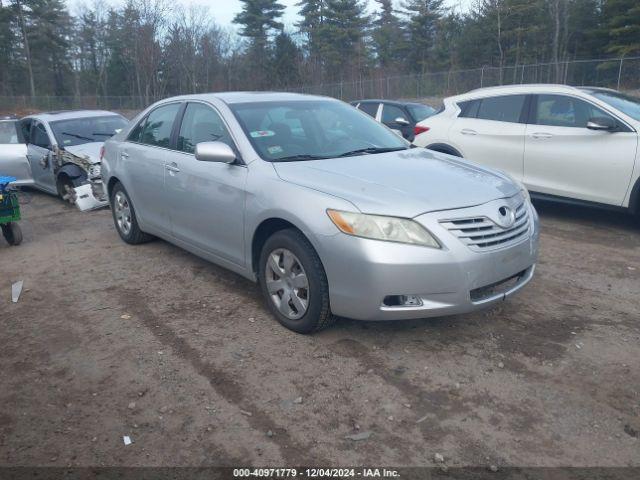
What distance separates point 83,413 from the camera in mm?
3182

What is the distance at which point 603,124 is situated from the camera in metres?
6.38

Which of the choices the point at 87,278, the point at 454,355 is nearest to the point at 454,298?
the point at 454,355

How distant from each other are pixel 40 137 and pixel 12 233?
345 cm

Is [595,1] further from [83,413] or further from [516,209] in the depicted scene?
[83,413]

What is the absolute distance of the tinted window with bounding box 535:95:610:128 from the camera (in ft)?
22.1

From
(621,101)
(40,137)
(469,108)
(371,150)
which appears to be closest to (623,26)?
(469,108)

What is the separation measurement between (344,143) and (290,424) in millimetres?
2555

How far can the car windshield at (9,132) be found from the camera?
10.2m

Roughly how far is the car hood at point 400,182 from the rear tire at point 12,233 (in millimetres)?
4343

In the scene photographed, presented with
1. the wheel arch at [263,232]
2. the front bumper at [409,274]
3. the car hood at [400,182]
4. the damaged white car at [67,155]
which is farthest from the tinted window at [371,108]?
the front bumper at [409,274]

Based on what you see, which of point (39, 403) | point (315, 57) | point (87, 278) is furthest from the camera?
point (315, 57)

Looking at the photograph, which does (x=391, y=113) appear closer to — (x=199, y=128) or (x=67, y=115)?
(x=67, y=115)

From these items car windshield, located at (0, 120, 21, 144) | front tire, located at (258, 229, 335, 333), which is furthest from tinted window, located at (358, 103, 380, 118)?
front tire, located at (258, 229, 335, 333)

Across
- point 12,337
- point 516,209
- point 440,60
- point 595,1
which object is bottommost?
point 12,337
